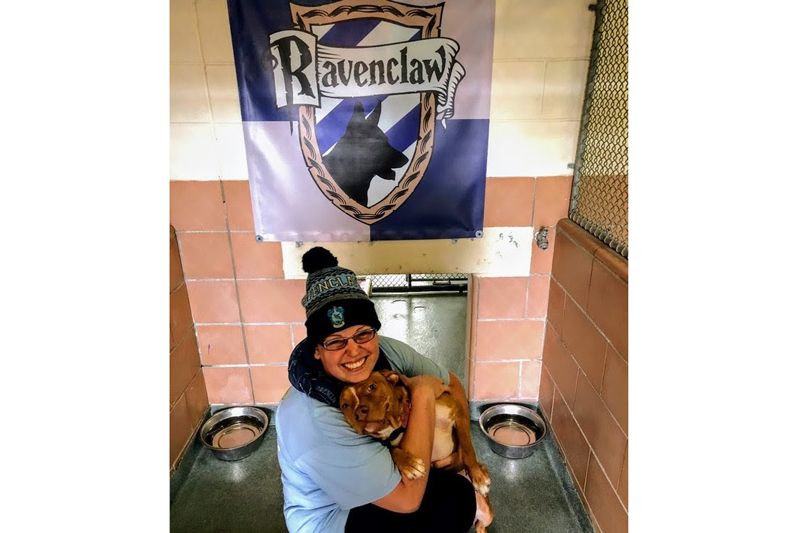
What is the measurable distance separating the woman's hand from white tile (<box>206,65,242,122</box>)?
1.24 m

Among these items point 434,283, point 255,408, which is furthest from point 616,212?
point 434,283

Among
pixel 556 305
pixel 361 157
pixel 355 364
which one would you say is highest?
pixel 361 157

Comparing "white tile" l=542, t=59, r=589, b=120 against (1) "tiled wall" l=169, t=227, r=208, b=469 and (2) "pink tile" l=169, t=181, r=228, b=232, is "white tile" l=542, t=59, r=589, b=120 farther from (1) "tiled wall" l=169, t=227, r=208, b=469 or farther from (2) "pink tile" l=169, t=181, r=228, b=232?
(1) "tiled wall" l=169, t=227, r=208, b=469

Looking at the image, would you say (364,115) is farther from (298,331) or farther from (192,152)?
(298,331)

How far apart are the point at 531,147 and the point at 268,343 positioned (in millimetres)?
1530

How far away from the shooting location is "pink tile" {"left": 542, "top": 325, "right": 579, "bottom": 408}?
6.56 ft

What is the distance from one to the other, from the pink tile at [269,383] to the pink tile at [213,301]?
313 millimetres

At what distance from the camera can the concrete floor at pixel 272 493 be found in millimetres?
1906

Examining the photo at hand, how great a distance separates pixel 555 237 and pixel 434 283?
189 centimetres

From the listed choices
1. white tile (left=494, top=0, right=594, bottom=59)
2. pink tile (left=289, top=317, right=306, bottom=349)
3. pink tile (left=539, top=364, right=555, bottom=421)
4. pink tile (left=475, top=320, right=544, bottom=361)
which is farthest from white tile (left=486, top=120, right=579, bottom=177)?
pink tile (left=289, top=317, right=306, bottom=349)

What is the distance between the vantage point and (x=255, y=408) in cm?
240

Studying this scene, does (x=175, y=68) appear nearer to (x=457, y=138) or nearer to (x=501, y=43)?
(x=457, y=138)

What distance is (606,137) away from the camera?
5.69ft

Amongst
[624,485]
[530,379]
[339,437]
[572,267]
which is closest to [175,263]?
[339,437]
